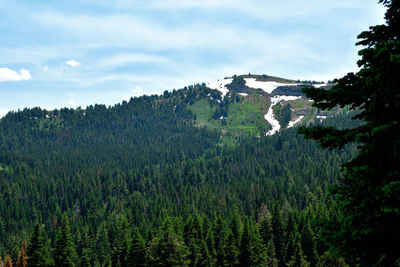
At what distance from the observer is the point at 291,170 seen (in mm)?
170625

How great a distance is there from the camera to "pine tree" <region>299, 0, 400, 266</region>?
9.08 m

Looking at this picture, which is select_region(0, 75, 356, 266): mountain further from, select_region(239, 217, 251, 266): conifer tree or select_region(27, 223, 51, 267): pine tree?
select_region(27, 223, 51, 267): pine tree

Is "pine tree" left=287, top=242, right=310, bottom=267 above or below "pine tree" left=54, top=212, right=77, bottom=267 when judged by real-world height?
below

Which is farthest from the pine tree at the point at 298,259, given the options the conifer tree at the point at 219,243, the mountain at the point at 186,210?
the conifer tree at the point at 219,243

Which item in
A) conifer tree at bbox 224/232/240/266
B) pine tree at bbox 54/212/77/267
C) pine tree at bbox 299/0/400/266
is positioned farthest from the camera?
conifer tree at bbox 224/232/240/266

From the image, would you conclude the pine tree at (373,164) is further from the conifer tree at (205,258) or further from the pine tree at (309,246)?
the pine tree at (309,246)

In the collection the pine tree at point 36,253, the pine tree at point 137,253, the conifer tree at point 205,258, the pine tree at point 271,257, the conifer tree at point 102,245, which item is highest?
the pine tree at point 36,253

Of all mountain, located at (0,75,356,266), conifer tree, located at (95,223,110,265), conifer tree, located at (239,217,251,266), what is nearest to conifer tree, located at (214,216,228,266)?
mountain, located at (0,75,356,266)

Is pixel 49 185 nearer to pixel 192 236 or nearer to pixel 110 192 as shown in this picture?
pixel 110 192

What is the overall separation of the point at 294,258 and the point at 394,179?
2273 inches

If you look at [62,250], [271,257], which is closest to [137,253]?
[62,250]

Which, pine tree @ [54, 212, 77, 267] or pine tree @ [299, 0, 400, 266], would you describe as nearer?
pine tree @ [299, 0, 400, 266]

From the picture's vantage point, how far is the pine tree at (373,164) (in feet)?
29.8

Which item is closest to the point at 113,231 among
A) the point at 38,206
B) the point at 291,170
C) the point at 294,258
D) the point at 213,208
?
the point at 213,208
